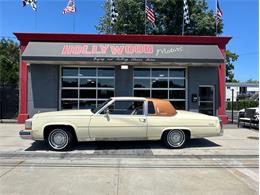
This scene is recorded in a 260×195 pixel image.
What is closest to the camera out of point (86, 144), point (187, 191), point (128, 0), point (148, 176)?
point (187, 191)

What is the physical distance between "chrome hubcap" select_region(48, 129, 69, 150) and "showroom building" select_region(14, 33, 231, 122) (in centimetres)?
690

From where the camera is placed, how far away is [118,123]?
30.3 feet

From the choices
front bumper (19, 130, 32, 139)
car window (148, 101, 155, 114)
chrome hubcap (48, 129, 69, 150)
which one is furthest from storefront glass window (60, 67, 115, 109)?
front bumper (19, 130, 32, 139)

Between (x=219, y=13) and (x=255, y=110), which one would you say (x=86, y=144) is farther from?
(x=219, y=13)

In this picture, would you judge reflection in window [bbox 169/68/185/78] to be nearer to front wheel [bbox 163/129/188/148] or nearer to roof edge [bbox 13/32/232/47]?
roof edge [bbox 13/32/232/47]

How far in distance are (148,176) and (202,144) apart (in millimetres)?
4498

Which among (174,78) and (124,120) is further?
(174,78)

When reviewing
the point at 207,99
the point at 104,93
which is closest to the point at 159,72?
the point at 207,99

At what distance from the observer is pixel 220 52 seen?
1636 centimetres

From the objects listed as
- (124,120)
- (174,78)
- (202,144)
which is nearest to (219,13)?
(174,78)

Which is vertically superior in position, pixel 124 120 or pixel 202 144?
pixel 124 120

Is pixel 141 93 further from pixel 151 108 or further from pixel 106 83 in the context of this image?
pixel 151 108

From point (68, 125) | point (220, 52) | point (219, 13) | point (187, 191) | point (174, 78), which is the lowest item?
point (187, 191)

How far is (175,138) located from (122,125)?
172 cm
